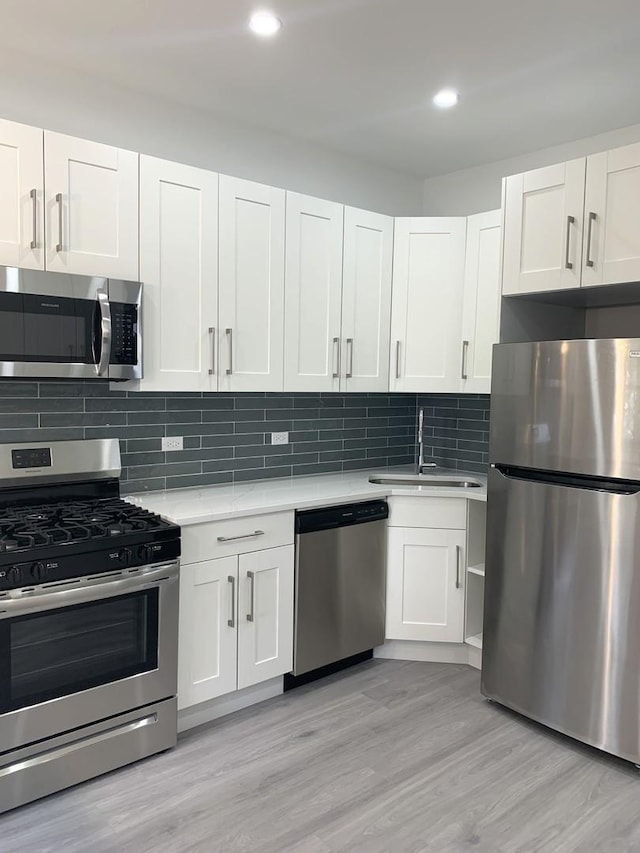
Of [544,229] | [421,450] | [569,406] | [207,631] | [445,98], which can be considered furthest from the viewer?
[421,450]

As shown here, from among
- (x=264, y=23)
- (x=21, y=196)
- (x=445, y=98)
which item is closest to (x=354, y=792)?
(x=21, y=196)

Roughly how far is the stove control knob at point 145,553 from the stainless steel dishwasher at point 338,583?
755mm

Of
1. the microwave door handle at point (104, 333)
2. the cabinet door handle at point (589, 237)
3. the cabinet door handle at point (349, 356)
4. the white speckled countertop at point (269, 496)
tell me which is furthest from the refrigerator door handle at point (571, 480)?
the microwave door handle at point (104, 333)

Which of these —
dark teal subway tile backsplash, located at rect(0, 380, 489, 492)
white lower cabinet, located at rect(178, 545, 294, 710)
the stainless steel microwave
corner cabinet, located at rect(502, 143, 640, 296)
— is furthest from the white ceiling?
white lower cabinet, located at rect(178, 545, 294, 710)

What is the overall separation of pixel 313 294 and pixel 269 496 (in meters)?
1.05

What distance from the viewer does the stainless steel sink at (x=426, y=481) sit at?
3611mm

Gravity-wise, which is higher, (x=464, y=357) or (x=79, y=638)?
(x=464, y=357)

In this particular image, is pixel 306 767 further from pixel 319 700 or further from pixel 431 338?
pixel 431 338

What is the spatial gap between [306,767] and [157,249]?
2159mm

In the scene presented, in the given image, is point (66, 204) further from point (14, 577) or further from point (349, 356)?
point (349, 356)

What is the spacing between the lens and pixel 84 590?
220cm

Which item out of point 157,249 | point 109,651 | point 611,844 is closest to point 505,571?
point 611,844

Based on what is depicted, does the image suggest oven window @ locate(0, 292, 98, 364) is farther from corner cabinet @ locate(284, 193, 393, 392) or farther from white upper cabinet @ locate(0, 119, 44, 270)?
corner cabinet @ locate(284, 193, 393, 392)

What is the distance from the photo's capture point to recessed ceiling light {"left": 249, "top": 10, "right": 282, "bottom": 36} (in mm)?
2218
